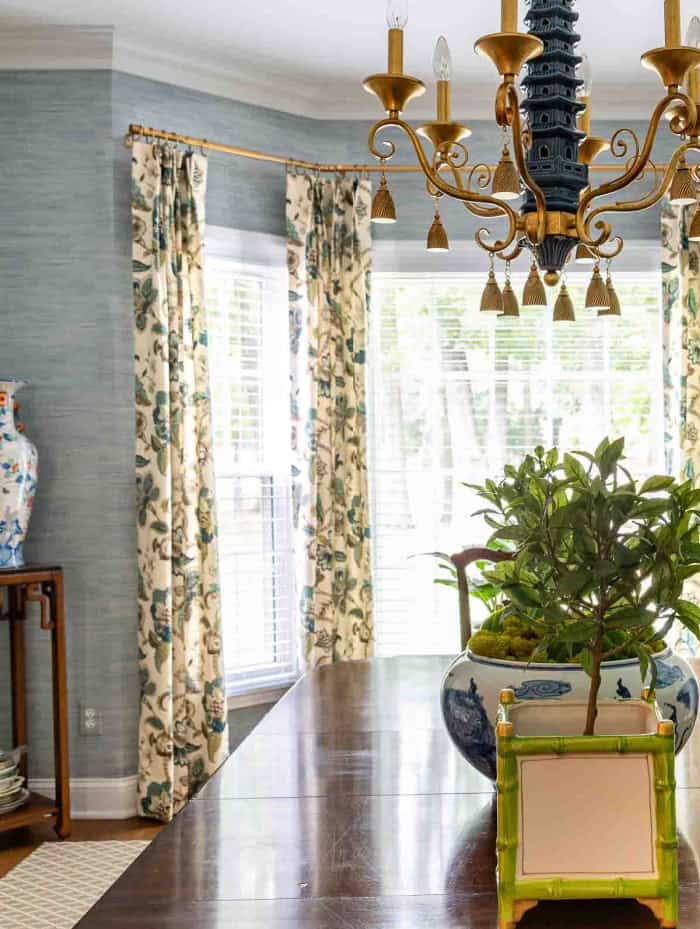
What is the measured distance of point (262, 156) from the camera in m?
4.06

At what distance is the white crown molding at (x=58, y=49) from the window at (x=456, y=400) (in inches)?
59.9

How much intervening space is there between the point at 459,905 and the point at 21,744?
9.69 ft

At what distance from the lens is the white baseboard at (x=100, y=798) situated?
12.4 feet

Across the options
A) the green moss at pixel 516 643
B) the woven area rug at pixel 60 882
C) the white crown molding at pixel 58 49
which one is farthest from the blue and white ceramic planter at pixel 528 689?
the white crown molding at pixel 58 49

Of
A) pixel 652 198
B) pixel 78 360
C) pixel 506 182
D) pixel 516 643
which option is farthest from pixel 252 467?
pixel 516 643

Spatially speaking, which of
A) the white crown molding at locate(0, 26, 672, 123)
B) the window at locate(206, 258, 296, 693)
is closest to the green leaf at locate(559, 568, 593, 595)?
the window at locate(206, 258, 296, 693)

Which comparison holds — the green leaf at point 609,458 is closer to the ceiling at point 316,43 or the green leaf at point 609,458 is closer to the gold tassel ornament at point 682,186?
the gold tassel ornament at point 682,186

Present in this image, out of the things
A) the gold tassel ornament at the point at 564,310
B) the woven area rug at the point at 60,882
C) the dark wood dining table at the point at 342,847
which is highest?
the gold tassel ornament at the point at 564,310

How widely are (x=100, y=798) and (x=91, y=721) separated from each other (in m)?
0.30

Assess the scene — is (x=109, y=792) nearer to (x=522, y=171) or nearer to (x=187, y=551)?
(x=187, y=551)

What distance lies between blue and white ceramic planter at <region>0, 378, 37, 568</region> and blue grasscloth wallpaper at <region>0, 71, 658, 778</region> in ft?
0.80

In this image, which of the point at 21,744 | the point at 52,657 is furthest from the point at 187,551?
the point at 21,744

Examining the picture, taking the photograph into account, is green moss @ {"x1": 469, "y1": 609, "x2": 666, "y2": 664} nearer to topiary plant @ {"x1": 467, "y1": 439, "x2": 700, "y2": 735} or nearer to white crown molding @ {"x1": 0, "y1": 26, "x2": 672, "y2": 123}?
topiary plant @ {"x1": 467, "y1": 439, "x2": 700, "y2": 735}

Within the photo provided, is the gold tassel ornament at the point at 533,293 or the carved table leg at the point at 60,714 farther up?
the gold tassel ornament at the point at 533,293
